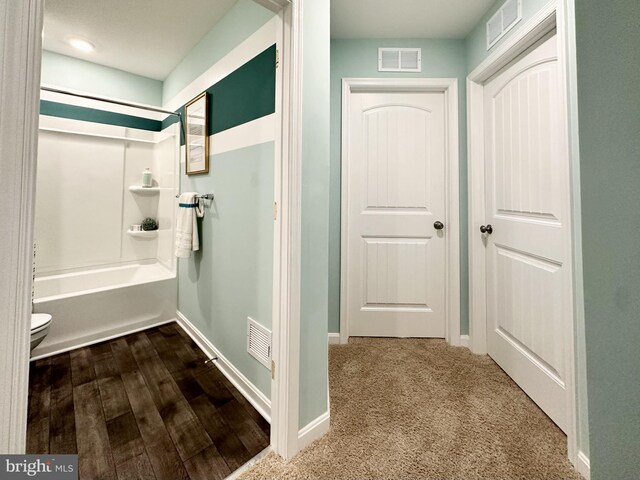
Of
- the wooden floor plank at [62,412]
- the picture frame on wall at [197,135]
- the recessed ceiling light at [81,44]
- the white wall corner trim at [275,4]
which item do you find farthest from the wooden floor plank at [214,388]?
the recessed ceiling light at [81,44]

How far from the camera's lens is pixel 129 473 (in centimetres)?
114

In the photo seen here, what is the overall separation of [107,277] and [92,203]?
0.77m

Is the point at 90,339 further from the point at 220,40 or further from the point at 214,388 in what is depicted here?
the point at 220,40

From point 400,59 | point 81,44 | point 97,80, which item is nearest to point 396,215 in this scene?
point 400,59

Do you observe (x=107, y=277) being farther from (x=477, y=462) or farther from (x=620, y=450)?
(x=620, y=450)

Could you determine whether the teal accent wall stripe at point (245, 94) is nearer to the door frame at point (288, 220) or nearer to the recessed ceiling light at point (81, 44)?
the door frame at point (288, 220)

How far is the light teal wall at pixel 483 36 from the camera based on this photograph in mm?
1478

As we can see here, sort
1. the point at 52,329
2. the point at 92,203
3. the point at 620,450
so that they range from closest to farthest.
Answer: the point at 620,450 < the point at 52,329 < the point at 92,203

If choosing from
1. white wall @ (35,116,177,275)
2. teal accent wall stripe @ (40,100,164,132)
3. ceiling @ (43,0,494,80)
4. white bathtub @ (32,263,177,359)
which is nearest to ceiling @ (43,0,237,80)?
ceiling @ (43,0,494,80)

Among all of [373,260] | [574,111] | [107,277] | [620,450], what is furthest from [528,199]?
[107,277]

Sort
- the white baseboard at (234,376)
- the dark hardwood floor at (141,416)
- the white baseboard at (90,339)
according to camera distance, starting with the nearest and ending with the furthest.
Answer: the dark hardwood floor at (141,416) → the white baseboard at (234,376) → the white baseboard at (90,339)

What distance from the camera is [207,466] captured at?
1172 millimetres

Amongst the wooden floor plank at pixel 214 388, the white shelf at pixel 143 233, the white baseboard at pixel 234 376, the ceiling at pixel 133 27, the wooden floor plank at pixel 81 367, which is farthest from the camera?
the white shelf at pixel 143 233

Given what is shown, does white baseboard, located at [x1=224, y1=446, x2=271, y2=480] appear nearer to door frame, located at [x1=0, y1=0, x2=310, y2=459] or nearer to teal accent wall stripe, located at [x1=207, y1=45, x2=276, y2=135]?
door frame, located at [x1=0, y1=0, x2=310, y2=459]
